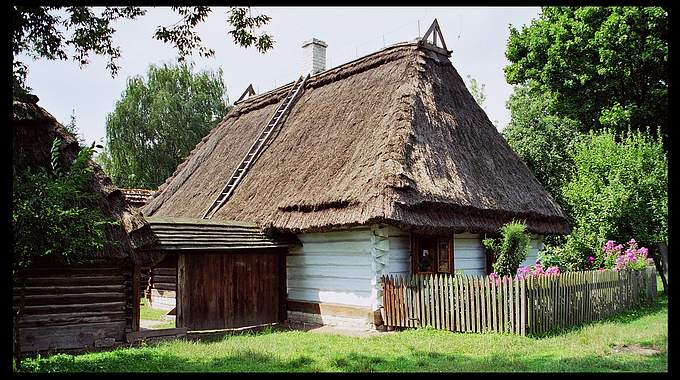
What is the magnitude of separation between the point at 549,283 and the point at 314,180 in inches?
243

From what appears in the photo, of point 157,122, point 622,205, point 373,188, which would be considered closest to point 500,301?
point 373,188

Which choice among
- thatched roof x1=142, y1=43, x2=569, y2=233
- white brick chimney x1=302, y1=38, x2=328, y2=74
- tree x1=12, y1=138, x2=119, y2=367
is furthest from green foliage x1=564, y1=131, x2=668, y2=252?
tree x1=12, y1=138, x2=119, y2=367

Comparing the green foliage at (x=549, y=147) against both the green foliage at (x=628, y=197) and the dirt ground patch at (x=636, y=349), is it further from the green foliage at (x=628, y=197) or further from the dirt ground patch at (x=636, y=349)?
the dirt ground patch at (x=636, y=349)

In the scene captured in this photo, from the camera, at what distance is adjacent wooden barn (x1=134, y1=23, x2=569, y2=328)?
1335 centimetres

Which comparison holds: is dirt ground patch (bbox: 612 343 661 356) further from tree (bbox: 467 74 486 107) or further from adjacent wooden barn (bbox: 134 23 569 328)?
tree (bbox: 467 74 486 107)

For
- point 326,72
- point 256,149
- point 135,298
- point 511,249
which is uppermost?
point 326,72

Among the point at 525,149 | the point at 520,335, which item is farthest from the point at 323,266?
the point at 525,149

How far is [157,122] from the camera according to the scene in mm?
35000

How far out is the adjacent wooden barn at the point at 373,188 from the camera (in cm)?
1335

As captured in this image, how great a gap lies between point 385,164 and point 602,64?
1412 centimetres

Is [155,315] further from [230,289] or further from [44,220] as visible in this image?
[44,220]

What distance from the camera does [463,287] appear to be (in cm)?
1199

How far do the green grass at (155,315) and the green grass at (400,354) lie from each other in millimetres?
3476

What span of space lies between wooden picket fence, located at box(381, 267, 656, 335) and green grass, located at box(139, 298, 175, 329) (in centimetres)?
589
